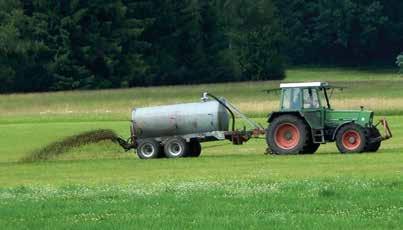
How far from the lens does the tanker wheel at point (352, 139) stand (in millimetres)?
26656

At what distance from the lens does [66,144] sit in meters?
28.7

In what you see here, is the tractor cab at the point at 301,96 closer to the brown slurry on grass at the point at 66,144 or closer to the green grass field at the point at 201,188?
the green grass field at the point at 201,188

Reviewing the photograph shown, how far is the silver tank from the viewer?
2839 centimetres

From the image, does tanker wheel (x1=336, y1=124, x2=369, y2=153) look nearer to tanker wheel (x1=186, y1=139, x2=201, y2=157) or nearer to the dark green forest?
tanker wheel (x1=186, y1=139, x2=201, y2=157)

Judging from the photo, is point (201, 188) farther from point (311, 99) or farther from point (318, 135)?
point (311, 99)

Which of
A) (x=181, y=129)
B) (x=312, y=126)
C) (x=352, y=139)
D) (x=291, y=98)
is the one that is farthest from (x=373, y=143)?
(x=181, y=129)

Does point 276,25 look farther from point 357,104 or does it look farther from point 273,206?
point 273,206

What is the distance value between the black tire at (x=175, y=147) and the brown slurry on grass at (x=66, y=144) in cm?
159

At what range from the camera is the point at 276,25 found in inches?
3994

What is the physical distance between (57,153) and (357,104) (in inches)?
882

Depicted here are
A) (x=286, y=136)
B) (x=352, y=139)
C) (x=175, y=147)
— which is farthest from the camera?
(x=175, y=147)

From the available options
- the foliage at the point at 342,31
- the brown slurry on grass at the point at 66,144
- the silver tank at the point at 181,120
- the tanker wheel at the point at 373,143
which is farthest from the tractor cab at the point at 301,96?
the foliage at the point at 342,31

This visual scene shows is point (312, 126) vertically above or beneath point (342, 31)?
beneath

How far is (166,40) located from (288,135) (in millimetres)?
66139
